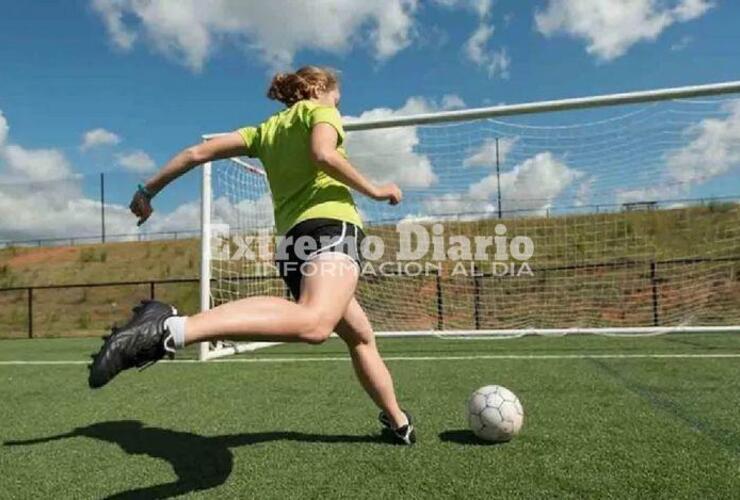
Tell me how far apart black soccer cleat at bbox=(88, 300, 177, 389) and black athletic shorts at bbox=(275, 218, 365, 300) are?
2.35ft

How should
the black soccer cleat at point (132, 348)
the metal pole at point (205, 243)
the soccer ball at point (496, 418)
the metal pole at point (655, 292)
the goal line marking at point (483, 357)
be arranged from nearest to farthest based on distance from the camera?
the black soccer cleat at point (132, 348) → the soccer ball at point (496, 418) → the goal line marking at point (483, 357) → the metal pole at point (205, 243) → the metal pole at point (655, 292)

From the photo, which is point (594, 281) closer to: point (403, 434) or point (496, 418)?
point (496, 418)

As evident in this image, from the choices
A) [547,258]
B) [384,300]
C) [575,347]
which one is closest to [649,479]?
[575,347]

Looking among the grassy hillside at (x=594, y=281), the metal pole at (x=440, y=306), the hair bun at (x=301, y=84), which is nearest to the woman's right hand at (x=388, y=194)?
the hair bun at (x=301, y=84)

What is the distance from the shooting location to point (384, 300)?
425 inches

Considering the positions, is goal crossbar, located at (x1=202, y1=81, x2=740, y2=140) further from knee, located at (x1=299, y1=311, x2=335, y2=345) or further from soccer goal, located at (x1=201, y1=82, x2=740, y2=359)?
knee, located at (x1=299, y1=311, x2=335, y2=345)

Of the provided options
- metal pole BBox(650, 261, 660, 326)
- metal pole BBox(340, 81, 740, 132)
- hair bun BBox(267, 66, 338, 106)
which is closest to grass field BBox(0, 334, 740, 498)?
hair bun BBox(267, 66, 338, 106)

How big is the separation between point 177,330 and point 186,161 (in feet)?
3.55

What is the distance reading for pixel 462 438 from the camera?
3.41m

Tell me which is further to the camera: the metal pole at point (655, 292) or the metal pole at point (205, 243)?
the metal pole at point (655, 292)

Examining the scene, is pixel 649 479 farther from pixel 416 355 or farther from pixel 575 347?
pixel 575 347

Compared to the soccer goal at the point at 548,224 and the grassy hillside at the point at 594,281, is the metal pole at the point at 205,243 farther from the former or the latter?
the grassy hillside at the point at 594,281

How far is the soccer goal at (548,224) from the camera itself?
799 centimetres

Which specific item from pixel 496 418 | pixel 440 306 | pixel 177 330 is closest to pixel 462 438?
pixel 496 418
